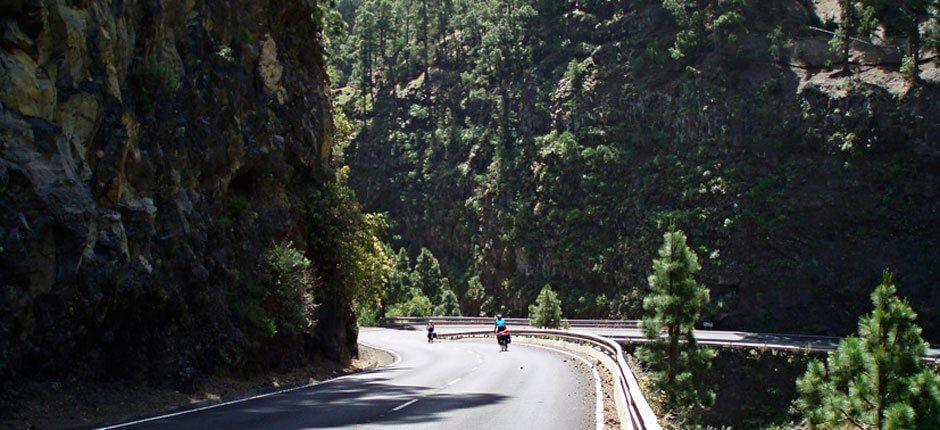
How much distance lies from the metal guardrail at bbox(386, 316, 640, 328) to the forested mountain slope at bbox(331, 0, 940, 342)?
4.13m

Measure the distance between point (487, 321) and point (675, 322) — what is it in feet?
132

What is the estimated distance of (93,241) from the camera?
49.2 feet

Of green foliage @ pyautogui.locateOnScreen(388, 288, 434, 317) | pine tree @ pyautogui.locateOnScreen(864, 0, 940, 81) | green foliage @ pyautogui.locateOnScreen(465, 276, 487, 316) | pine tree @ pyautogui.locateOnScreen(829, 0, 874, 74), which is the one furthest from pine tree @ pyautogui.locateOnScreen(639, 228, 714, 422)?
green foliage @ pyautogui.locateOnScreen(388, 288, 434, 317)

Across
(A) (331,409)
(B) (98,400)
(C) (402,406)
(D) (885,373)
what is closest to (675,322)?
(D) (885,373)

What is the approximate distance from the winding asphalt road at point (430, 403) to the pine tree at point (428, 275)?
4917cm

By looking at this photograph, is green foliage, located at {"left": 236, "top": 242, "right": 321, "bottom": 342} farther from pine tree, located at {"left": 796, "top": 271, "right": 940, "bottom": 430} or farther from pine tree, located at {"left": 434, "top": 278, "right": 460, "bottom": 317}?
pine tree, located at {"left": 434, "top": 278, "right": 460, "bottom": 317}

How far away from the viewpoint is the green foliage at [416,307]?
71.4 metres

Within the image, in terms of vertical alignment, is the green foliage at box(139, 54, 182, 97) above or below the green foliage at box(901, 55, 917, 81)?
below

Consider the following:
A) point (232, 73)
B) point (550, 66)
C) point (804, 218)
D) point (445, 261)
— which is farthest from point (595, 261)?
point (232, 73)

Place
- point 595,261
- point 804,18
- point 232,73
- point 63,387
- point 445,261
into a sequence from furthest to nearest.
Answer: point 445,261 → point 804,18 → point 595,261 → point 232,73 → point 63,387

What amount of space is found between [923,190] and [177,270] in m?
50.7

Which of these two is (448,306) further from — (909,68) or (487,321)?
(909,68)

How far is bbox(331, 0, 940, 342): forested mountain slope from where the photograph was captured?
52.3 metres

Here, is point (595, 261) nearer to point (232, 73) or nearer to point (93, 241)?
point (232, 73)
